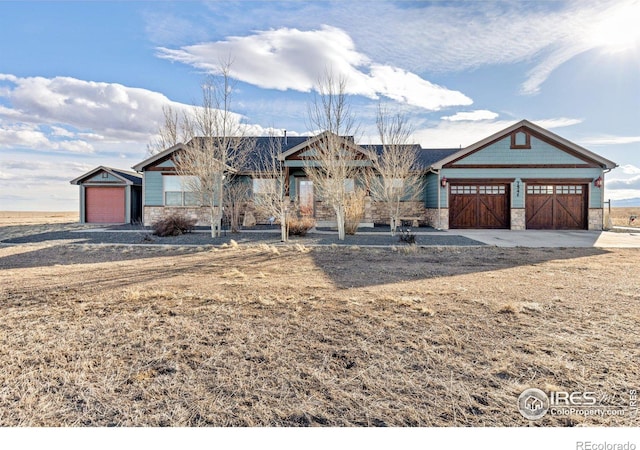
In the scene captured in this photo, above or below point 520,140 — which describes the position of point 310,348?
below

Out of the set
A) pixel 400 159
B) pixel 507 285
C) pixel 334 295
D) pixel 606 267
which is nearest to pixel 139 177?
pixel 400 159

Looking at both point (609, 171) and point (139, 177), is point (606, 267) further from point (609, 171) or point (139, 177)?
point (139, 177)

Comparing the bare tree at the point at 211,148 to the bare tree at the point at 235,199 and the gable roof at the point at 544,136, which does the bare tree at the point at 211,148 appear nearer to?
the bare tree at the point at 235,199

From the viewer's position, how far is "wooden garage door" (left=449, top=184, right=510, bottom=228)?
1773 centimetres

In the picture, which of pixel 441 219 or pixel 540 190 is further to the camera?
pixel 441 219

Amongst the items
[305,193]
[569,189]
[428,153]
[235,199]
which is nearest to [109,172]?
[235,199]

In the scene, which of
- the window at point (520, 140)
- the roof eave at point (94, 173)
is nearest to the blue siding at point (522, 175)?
the window at point (520, 140)

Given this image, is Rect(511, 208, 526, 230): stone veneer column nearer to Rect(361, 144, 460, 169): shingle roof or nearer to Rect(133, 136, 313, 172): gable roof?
Rect(361, 144, 460, 169): shingle roof

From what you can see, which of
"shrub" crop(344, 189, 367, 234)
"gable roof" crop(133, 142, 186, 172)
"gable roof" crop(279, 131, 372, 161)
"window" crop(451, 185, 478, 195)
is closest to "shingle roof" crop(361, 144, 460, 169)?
"window" crop(451, 185, 478, 195)

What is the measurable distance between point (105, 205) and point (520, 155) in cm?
2583

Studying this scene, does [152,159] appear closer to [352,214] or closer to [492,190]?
[352,214]

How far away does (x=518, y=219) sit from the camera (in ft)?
57.4

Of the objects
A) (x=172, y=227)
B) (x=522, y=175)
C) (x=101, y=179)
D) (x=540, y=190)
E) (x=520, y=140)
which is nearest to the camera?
(x=172, y=227)

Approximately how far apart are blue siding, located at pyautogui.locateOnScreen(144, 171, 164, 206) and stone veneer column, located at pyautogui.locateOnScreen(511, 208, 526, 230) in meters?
19.9
